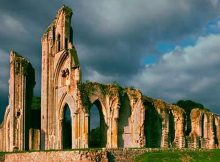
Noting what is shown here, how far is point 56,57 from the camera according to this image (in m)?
47.6

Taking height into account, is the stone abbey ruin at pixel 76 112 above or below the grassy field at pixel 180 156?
above

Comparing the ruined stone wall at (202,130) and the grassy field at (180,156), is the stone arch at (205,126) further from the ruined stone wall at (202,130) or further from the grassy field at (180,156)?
the grassy field at (180,156)

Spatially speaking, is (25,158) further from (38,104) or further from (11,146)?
(38,104)

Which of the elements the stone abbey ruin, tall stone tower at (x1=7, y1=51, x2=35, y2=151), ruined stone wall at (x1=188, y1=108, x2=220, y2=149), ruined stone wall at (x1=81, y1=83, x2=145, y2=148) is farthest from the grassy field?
tall stone tower at (x1=7, y1=51, x2=35, y2=151)

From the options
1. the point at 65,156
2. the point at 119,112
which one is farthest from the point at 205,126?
the point at 65,156

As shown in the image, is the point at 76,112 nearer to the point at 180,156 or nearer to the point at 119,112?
the point at 119,112

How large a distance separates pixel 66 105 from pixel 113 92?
5.08 m

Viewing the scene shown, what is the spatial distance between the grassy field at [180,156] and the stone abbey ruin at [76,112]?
7626mm

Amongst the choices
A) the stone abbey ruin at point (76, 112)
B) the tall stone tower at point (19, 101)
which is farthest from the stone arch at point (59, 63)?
the tall stone tower at point (19, 101)

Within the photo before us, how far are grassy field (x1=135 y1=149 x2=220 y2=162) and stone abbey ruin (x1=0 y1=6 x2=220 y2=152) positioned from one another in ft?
25.0

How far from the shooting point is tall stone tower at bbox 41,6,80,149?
45750 mm

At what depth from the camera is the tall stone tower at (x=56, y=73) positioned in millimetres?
45750

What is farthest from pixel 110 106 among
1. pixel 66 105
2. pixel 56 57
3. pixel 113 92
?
pixel 56 57

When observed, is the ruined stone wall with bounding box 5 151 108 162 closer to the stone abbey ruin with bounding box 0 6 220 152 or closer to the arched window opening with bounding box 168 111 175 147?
the stone abbey ruin with bounding box 0 6 220 152
